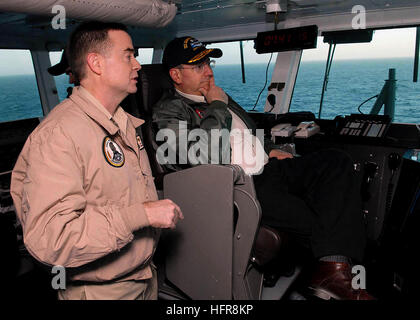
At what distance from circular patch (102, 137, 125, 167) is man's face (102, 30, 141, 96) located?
196 mm

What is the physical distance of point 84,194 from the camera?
89cm

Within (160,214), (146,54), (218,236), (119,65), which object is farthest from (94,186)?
(146,54)

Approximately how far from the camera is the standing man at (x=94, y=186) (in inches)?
32.1

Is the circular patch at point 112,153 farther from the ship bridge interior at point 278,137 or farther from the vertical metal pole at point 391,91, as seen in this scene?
the vertical metal pole at point 391,91

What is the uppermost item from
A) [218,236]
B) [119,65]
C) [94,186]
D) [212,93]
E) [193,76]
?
[119,65]

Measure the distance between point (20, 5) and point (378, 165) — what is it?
2472mm

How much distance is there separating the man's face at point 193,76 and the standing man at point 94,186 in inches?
30.7

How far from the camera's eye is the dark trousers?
1520 millimetres

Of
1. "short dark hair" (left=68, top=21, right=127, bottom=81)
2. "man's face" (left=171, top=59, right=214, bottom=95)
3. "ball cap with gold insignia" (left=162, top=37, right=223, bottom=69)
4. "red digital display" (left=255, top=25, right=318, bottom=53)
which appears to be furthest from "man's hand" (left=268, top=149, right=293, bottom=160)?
"red digital display" (left=255, top=25, right=318, bottom=53)

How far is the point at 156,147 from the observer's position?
1848 mm

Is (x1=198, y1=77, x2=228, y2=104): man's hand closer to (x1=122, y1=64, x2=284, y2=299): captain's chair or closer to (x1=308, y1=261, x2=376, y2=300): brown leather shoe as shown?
(x1=122, y1=64, x2=284, y2=299): captain's chair

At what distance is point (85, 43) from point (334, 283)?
4.73 feet

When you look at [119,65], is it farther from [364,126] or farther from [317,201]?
[364,126]

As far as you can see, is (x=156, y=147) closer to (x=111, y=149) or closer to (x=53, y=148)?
(x=111, y=149)
